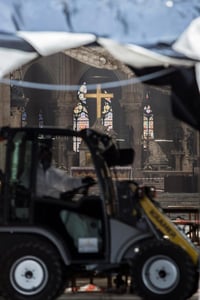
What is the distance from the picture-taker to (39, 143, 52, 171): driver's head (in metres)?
7.47

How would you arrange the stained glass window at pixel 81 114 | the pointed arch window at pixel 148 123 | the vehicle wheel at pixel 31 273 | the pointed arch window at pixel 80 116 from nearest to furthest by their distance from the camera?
the vehicle wheel at pixel 31 273
the stained glass window at pixel 81 114
the pointed arch window at pixel 80 116
the pointed arch window at pixel 148 123

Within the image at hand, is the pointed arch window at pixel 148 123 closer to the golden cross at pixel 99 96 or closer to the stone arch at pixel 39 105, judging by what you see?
the golden cross at pixel 99 96

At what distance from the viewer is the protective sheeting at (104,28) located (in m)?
6.67

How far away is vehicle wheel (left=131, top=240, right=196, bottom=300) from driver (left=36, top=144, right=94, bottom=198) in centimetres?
114

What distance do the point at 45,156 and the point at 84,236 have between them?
38.9 inches

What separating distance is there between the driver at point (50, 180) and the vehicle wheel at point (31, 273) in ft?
2.14

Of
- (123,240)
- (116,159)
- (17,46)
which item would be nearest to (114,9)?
(17,46)

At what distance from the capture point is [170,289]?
7.04 meters

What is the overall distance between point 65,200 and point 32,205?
383 millimetres

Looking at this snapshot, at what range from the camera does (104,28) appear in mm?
6734

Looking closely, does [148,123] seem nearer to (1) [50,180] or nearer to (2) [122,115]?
(2) [122,115]

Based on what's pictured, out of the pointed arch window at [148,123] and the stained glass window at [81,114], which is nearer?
the stained glass window at [81,114]

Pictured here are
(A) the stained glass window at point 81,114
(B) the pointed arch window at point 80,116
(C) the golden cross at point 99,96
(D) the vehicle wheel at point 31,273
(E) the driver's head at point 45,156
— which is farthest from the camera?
(B) the pointed arch window at point 80,116

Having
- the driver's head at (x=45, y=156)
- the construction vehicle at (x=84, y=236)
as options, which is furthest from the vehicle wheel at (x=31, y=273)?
the driver's head at (x=45, y=156)
